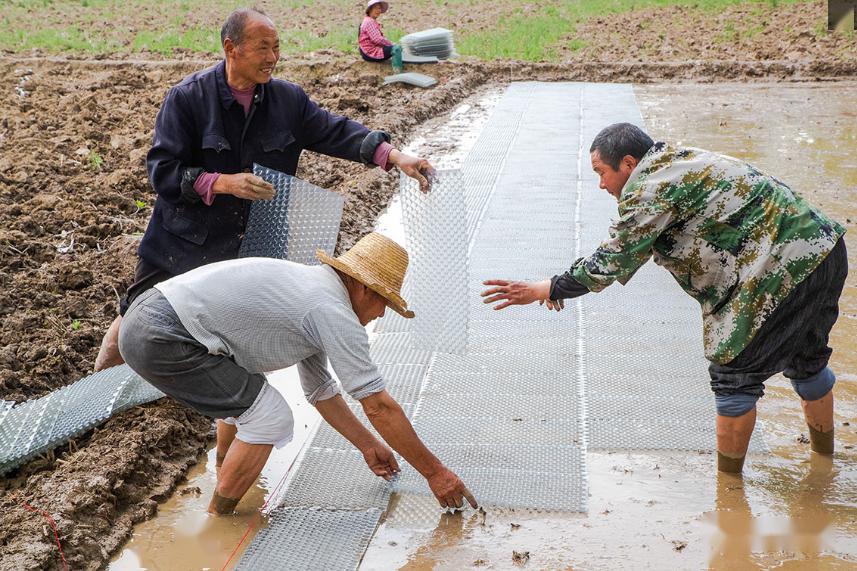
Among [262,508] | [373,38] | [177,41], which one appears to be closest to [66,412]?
[262,508]

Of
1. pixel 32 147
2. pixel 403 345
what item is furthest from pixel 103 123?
pixel 403 345

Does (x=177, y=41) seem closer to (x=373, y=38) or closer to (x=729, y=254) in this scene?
(x=373, y=38)

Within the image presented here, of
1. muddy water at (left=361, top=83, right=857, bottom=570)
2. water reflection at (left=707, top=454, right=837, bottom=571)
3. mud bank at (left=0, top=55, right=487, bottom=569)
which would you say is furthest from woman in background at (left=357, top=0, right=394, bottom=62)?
water reflection at (left=707, top=454, right=837, bottom=571)

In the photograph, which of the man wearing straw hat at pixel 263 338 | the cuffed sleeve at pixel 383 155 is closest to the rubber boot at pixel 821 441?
the man wearing straw hat at pixel 263 338

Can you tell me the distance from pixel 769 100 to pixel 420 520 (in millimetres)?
10744

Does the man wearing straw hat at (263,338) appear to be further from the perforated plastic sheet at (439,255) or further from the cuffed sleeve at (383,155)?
the perforated plastic sheet at (439,255)

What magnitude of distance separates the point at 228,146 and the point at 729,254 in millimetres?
2093

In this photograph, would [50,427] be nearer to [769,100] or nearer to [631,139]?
[631,139]

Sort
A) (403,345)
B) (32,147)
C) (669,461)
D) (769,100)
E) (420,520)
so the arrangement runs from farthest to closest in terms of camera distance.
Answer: (769,100) < (32,147) < (403,345) < (669,461) < (420,520)

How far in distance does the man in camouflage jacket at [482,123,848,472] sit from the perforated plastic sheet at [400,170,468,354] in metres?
1.03

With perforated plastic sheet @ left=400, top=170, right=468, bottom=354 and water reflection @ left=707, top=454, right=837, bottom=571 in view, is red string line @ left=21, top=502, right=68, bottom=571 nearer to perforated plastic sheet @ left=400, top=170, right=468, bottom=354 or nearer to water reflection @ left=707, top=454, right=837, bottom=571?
perforated plastic sheet @ left=400, top=170, right=468, bottom=354

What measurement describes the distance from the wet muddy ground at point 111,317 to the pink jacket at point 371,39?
5.27 feet

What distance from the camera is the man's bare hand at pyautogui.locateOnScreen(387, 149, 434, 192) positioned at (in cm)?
423

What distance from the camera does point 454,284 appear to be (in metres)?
4.70
